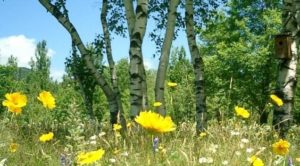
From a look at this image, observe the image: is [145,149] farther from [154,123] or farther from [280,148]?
[154,123]

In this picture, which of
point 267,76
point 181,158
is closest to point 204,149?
point 181,158

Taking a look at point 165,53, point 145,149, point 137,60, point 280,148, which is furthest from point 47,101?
point 165,53

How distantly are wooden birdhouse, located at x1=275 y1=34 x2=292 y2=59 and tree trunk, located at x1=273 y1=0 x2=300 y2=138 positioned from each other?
11cm

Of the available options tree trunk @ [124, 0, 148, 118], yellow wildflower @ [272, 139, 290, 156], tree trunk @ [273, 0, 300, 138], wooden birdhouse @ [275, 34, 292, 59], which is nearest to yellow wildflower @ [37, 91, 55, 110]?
yellow wildflower @ [272, 139, 290, 156]

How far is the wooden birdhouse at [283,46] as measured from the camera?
853 cm

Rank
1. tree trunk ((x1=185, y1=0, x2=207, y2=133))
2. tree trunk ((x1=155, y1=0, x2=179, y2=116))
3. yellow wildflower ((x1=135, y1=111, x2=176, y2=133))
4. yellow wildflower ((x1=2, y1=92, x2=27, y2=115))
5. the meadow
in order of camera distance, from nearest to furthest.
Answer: yellow wildflower ((x1=135, y1=111, x2=176, y2=133)), the meadow, yellow wildflower ((x1=2, y1=92, x2=27, y2=115)), tree trunk ((x1=155, y1=0, x2=179, y2=116)), tree trunk ((x1=185, y1=0, x2=207, y2=133))

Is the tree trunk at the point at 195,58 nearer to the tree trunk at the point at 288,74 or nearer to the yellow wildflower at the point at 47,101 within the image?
the tree trunk at the point at 288,74

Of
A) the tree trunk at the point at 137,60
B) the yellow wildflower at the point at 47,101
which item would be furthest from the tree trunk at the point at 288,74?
the yellow wildflower at the point at 47,101

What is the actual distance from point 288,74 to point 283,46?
0.50 m

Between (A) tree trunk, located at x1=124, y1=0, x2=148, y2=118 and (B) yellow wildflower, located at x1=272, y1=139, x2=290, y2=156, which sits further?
(A) tree trunk, located at x1=124, y1=0, x2=148, y2=118

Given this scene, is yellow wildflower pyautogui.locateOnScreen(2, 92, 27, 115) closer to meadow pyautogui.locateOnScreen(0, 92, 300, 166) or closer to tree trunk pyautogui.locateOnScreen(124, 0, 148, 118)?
meadow pyautogui.locateOnScreen(0, 92, 300, 166)

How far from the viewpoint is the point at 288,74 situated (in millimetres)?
8586

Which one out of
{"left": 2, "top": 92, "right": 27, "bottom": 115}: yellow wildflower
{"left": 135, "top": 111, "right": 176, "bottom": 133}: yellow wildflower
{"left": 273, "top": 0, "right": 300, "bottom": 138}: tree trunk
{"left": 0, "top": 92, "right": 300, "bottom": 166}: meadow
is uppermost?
{"left": 273, "top": 0, "right": 300, "bottom": 138}: tree trunk

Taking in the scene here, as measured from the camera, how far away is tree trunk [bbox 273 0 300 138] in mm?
8398
